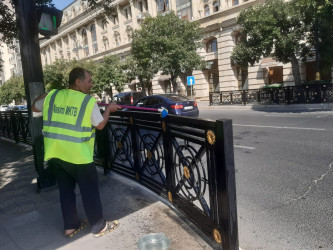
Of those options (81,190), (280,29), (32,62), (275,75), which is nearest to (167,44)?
(280,29)

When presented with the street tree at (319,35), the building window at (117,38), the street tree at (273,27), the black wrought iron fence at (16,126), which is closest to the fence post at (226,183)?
the black wrought iron fence at (16,126)

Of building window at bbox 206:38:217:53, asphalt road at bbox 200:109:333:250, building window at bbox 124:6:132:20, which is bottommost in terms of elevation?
asphalt road at bbox 200:109:333:250

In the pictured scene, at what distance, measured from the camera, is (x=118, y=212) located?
3369mm

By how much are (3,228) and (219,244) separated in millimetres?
2444

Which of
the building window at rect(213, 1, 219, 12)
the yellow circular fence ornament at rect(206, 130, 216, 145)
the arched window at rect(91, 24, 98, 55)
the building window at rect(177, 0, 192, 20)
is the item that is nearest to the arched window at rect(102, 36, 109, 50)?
the arched window at rect(91, 24, 98, 55)

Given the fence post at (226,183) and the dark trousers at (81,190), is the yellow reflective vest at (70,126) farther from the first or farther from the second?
the fence post at (226,183)

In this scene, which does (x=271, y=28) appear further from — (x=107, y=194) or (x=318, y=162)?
(x=107, y=194)

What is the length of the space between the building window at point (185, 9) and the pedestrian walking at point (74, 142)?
29.4 metres

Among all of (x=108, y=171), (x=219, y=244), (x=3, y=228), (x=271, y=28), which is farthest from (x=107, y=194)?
(x=271, y=28)

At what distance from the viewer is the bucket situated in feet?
8.12

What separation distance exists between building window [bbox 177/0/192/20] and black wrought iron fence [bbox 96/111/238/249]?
27852 millimetres

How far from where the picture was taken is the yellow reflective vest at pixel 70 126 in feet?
8.69

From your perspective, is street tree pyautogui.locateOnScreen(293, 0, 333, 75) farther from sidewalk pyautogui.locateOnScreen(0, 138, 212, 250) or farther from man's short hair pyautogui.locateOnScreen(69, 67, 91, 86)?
man's short hair pyautogui.locateOnScreen(69, 67, 91, 86)

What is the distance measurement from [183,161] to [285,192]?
191 centimetres
